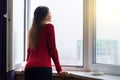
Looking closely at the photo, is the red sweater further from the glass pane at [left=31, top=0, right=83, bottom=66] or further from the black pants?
the glass pane at [left=31, top=0, right=83, bottom=66]

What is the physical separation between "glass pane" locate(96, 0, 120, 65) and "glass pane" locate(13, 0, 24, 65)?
841 mm

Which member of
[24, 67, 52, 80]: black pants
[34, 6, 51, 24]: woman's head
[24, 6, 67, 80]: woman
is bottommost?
[24, 67, 52, 80]: black pants

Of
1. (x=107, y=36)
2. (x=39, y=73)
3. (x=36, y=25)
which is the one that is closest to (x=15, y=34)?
(x=36, y=25)

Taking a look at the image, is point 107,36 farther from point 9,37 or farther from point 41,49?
point 9,37

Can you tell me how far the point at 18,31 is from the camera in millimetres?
2465

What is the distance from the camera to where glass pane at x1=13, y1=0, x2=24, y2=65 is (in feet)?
7.61

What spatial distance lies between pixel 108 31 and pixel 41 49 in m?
0.72

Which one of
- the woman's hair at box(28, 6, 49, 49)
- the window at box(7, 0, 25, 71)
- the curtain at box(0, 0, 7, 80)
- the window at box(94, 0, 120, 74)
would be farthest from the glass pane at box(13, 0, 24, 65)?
the window at box(94, 0, 120, 74)

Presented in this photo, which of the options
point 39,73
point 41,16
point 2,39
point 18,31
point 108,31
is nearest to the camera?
point 39,73

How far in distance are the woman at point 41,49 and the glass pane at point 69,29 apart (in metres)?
0.46

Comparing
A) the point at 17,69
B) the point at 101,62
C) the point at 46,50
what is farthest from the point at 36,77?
the point at 101,62

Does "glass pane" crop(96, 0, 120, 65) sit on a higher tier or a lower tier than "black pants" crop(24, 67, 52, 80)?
higher

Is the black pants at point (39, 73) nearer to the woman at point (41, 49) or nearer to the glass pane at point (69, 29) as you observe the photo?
the woman at point (41, 49)

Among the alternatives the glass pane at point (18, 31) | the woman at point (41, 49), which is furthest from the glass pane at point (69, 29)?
the woman at point (41, 49)
